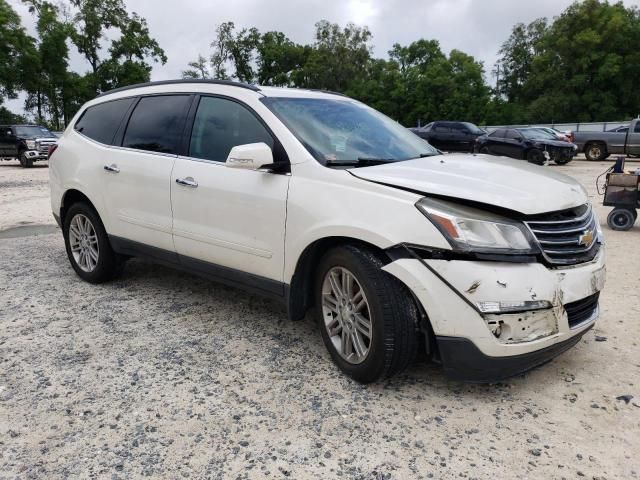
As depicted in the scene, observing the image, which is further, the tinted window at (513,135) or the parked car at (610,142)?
the parked car at (610,142)

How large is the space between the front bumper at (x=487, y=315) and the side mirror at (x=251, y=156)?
1033 millimetres

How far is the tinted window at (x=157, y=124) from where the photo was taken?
409cm

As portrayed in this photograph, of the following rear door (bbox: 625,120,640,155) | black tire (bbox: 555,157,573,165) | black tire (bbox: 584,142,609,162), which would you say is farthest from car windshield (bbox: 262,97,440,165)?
black tire (bbox: 584,142,609,162)

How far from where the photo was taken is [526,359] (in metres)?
2.70

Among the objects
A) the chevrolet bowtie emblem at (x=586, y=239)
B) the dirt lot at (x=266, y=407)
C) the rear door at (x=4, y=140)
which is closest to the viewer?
the dirt lot at (x=266, y=407)

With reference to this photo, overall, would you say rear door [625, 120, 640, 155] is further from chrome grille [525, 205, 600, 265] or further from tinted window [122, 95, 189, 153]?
tinted window [122, 95, 189, 153]

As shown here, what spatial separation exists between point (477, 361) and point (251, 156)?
5.62ft

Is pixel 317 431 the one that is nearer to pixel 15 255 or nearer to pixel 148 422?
pixel 148 422

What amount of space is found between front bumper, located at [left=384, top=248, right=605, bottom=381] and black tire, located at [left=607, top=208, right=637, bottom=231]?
5.93 m

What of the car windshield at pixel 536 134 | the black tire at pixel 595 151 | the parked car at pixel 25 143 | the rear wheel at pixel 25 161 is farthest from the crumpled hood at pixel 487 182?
the rear wheel at pixel 25 161

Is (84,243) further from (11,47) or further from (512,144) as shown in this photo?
(11,47)

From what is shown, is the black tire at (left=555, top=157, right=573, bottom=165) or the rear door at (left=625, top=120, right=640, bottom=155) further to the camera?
the rear door at (left=625, top=120, right=640, bottom=155)

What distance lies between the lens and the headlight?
2600mm

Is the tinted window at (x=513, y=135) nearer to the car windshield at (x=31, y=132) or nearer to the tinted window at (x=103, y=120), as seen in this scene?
the tinted window at (x=103, y=120)
